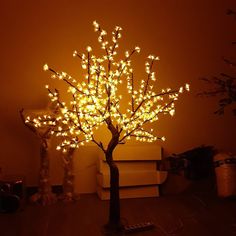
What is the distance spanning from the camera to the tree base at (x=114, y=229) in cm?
213

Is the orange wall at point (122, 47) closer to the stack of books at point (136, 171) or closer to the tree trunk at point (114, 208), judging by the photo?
the stack of books at point (136, 171)

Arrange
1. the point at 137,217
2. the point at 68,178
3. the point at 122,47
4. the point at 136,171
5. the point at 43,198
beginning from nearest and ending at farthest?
the point at 137,217 < the point at 43,198 < the point at 68,178 < the point at 136,171 < the point at 122,47

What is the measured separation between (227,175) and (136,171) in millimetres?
844

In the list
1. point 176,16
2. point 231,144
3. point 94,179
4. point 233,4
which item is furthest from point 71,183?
point 233,4

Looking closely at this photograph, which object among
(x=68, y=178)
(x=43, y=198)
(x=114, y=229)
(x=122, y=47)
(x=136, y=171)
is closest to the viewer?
(x=114, y=229)

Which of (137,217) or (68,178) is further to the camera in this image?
(68,178)

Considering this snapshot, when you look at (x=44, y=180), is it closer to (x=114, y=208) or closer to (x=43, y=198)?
(x=43, y=198)

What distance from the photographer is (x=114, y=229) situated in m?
2.16

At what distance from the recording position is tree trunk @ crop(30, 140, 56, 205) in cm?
279

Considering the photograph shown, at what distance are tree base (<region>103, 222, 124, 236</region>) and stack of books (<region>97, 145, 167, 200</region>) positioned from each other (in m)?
0.74

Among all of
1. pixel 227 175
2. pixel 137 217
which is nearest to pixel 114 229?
pixel 137 217

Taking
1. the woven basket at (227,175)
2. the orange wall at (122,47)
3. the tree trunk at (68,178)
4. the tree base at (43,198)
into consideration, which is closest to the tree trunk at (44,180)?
the tree base at (43,198)

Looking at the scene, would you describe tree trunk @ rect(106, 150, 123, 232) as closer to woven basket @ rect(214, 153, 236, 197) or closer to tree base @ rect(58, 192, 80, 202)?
tree base @ rect(58, 192, 80, 202)

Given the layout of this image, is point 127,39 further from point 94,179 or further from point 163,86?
point 94,179
